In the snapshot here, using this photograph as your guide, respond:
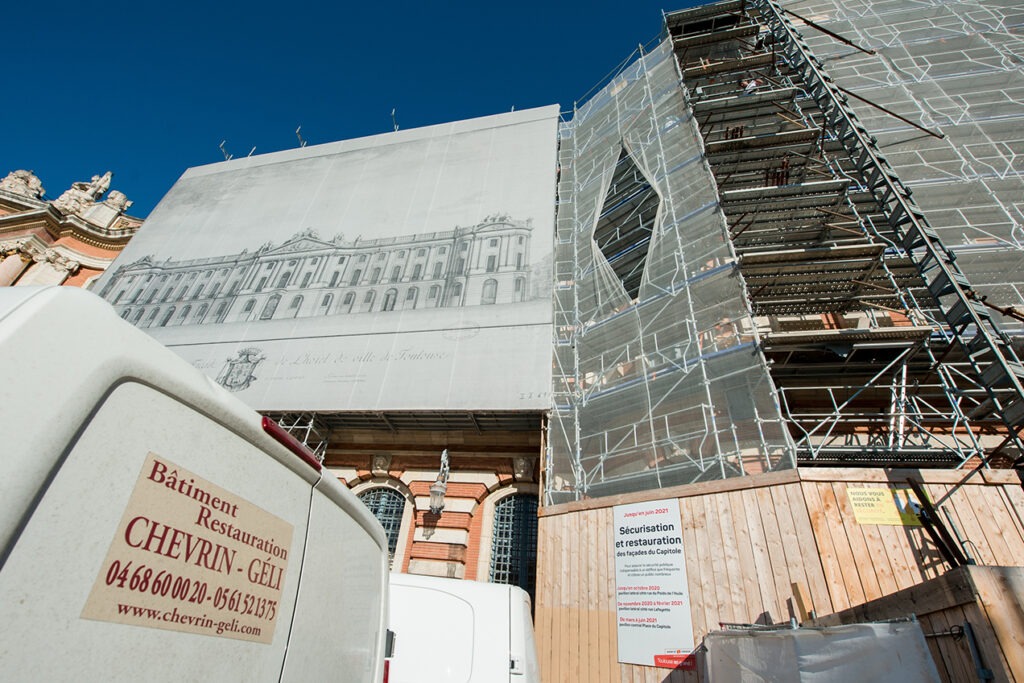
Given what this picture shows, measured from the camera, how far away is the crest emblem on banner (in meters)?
13.5

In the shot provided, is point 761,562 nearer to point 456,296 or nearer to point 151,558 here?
point 151,558

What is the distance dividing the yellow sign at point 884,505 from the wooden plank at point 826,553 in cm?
44

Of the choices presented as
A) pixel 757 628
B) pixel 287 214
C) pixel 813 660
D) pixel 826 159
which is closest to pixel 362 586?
pixel 813 660

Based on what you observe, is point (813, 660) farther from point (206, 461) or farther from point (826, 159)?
point (826, 159)

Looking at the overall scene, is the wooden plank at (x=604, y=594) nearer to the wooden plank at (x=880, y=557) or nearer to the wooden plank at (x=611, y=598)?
the wooden plank at (x=611, y=598)

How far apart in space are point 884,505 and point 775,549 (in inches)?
61.7

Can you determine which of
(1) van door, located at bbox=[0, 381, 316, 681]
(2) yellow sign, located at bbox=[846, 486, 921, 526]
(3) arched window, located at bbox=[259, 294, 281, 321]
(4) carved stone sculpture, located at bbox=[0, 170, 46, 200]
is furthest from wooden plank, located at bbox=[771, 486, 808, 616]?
(4) carved stone sculpture, located at bbox=[0, 170, 46, 200]

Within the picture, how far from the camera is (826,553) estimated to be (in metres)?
6.31

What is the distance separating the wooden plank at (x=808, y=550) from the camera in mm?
6113

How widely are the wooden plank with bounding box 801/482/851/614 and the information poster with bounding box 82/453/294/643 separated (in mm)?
6747

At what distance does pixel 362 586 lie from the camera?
8.57ft

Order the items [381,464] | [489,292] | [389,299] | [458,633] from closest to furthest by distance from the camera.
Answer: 1. [458,633]
2. [381,464]
3. [489,292]
4. [389,299]

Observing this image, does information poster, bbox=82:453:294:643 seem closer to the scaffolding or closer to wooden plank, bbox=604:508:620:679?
wooden plank, bbox=604:508:620:679

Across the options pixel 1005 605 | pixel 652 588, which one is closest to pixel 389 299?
pixel 652 588
